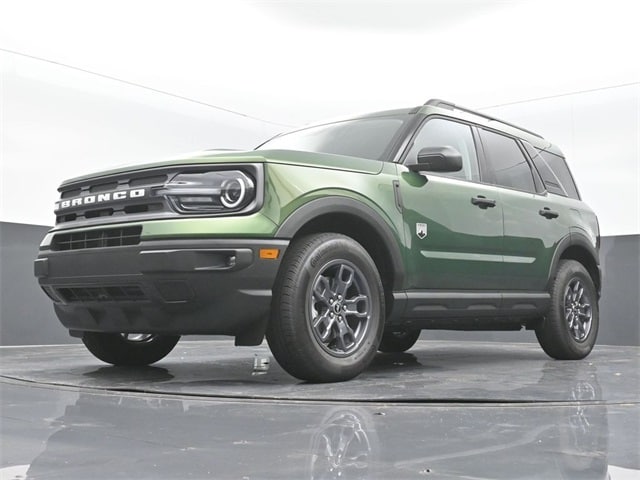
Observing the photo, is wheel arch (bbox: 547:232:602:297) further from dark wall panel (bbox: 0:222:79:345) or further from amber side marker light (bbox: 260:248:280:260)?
dark wall panel (bbox: 0:222:79:345)

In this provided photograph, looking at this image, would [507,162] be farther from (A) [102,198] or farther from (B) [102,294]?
(B) [102,294]

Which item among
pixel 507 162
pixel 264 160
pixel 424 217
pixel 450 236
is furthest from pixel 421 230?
pixel 507 162

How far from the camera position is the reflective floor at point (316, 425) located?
2383mm

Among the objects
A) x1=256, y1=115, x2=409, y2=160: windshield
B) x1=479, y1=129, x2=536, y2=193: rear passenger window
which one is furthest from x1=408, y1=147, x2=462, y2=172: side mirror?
x1=479, y1=129, x2=536, y2=193: rear passenger window

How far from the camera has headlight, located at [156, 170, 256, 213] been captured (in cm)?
429

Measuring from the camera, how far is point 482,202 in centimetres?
572

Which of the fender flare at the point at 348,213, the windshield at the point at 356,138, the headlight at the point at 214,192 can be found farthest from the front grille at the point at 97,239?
the windshield at the point at 356,138

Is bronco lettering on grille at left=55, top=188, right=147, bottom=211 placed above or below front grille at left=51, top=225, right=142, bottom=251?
above

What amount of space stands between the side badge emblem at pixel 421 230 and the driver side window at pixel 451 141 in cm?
46

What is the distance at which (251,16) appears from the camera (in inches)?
404

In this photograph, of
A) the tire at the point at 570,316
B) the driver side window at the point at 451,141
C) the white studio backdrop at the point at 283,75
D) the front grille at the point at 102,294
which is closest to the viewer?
the front grille at the point at 102,294

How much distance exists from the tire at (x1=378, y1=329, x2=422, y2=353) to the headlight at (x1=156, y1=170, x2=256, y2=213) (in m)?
3.90

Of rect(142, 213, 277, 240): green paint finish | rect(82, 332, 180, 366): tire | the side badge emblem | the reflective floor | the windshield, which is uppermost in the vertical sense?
the windshield

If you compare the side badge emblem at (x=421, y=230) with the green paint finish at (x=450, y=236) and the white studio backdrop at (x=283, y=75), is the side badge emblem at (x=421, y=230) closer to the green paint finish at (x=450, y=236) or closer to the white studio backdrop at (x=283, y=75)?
the green paint finish at (x=450, y=236)
